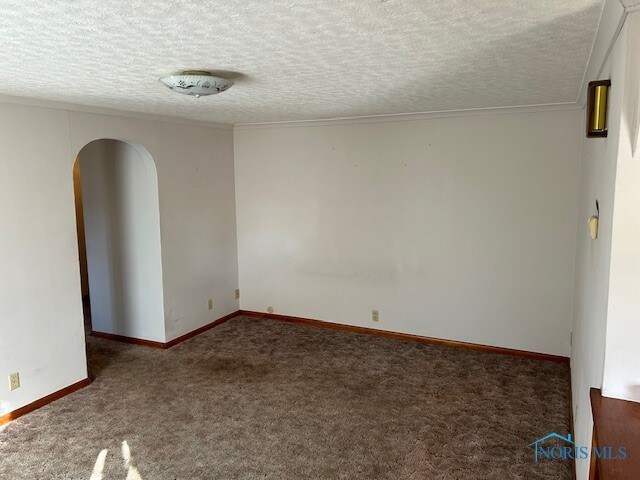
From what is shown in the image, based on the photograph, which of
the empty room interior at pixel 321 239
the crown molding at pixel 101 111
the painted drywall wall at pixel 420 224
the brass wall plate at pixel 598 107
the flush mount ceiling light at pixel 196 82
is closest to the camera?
the empty room interior at pixel 321 239

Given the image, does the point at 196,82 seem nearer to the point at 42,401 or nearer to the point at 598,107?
the point at 598,107

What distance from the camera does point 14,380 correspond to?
3.37 meters

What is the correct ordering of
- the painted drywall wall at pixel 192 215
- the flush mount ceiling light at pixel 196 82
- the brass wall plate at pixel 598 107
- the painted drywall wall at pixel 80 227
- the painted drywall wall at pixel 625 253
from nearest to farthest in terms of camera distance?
the painted drywall wall at pixel 625 253 < the brass wall plate at pixel 598 107 < the flush mount ceiling light at pixel 196 82 < the painted drywall wall at pixel 192 215 < the painted drywall wall at pixel 80 227

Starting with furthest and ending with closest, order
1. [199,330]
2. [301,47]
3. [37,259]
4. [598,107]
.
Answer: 1. [199,330]
2. [37,259]
3. [301,47]
4. [598,107]

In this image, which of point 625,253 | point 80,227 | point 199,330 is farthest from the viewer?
point 80,227

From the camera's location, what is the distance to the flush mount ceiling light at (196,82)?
246 centimetres

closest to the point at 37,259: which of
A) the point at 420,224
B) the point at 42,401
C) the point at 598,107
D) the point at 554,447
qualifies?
the point at 42,401

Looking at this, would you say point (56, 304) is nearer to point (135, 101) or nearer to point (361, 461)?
point (135, 101)

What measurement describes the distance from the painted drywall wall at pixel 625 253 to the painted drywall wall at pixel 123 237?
3822mm

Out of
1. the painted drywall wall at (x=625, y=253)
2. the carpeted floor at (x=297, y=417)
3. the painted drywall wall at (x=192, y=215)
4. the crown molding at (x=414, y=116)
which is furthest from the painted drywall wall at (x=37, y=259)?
the painted drywall wall at (x=625, y=253)

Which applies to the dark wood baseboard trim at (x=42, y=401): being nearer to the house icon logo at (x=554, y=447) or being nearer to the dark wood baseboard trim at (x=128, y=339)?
the dark wood baseboard trim at (x=128, y=339)

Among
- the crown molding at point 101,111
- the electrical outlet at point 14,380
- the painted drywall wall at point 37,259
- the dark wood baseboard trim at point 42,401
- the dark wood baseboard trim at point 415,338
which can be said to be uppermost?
the crown molding at point 101,111

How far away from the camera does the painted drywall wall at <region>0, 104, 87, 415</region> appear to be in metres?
3.28

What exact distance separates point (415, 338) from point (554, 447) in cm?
193
